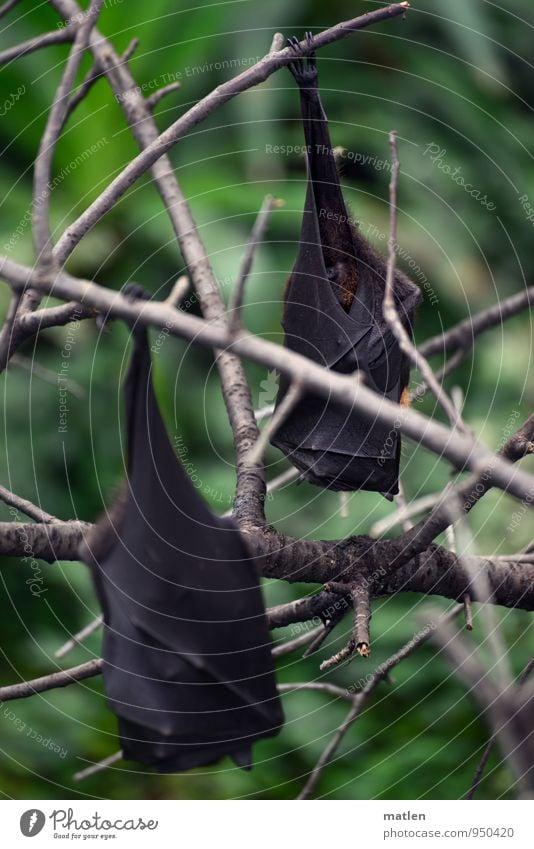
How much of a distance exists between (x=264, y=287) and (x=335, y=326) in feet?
2.65

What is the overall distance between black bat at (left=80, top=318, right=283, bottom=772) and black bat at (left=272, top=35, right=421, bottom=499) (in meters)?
0.33

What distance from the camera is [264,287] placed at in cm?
223

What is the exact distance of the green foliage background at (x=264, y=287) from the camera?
6.39 ft

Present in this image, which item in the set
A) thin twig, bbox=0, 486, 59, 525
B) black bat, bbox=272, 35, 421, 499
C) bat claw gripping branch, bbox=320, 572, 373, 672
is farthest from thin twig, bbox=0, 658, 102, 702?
black bat, bbox=272, 35, 421, 499

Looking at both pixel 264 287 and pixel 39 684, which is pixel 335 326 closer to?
pixel 39 684

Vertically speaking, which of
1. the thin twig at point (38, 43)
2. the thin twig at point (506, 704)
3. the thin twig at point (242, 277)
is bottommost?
the thin twig at point (506, 704)

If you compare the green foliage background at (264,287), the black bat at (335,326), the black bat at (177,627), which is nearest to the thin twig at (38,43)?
the black bat at (335,326)

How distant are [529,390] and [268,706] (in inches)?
59.0

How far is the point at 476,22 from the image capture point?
259 cm

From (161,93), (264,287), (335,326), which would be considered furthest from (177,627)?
(264,287)

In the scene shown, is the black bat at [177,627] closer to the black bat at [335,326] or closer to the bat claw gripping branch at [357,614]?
the bat claw gripping branch at [357,614]

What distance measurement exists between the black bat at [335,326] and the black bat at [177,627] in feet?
1.08
